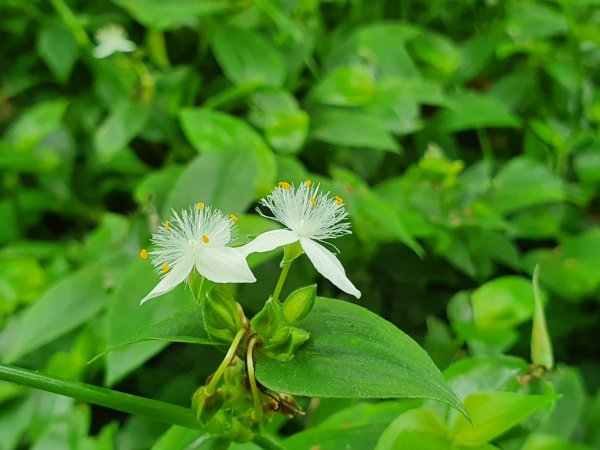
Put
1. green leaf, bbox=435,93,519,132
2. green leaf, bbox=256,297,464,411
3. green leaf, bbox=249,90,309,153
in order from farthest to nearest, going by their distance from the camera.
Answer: green leaf, bbox=435,93,519,132 < green leaf, bbox=249,90,309,153 < green leaf, bbox=256,297,464,411

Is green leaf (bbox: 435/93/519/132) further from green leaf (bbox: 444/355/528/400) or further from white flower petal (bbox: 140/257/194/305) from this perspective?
white flower petal (bbox: 140/257/194/305)

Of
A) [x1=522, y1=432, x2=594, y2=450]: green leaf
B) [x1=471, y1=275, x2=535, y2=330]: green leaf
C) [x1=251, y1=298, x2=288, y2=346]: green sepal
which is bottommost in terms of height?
[x1=522, y1=432, x2=594, y2=450]: green leaf

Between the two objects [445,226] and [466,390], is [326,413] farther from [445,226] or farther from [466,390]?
[445,226]

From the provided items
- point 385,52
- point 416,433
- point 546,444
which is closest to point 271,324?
point 416,433

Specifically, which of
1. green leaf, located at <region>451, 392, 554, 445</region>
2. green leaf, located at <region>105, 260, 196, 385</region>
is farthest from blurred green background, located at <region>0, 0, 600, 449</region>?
green leaf, located at <region>451, 392, 554, 445</region>

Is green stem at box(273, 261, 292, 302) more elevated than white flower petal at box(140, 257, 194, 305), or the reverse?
white flower petal at box(140, 257, 194, 305)

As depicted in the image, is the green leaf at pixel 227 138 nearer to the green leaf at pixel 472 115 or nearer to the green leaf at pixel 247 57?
the green leaf at pixel 247 57

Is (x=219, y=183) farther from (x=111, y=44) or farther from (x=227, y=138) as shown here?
(x=111, y=44)

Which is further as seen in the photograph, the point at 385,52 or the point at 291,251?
the point at 385,52
